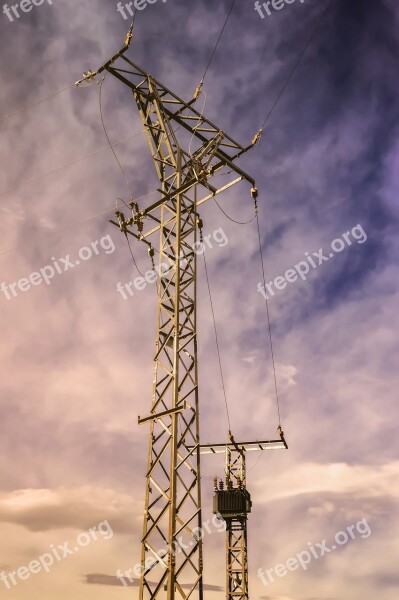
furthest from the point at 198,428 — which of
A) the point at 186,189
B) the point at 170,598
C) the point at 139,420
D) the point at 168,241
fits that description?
the point at 186,189

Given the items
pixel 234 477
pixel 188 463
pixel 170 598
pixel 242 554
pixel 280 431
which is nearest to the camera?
pixel 170 598

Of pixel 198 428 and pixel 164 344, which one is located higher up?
pixel 164 344

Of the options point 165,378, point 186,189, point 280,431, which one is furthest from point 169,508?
point 280,431

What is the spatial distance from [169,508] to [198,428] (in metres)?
1.69

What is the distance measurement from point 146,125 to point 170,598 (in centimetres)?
1129

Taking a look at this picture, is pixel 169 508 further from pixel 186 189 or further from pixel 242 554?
pixel 242 554

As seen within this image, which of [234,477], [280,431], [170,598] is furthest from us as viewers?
[234,477]

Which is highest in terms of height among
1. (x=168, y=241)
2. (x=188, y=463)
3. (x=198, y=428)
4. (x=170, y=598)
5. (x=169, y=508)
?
(x=168, y=241)

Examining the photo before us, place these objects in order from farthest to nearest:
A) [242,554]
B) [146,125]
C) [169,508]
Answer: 1. [242,554]
2. [146,125]
3. [169,508]

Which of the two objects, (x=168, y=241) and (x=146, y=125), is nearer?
(x=168, y=241)

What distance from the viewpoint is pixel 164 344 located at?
1041 cm

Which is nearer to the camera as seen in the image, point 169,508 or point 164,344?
point 169,508

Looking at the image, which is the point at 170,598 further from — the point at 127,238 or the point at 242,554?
the point at 242,554

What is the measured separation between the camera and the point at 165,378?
10227mm
